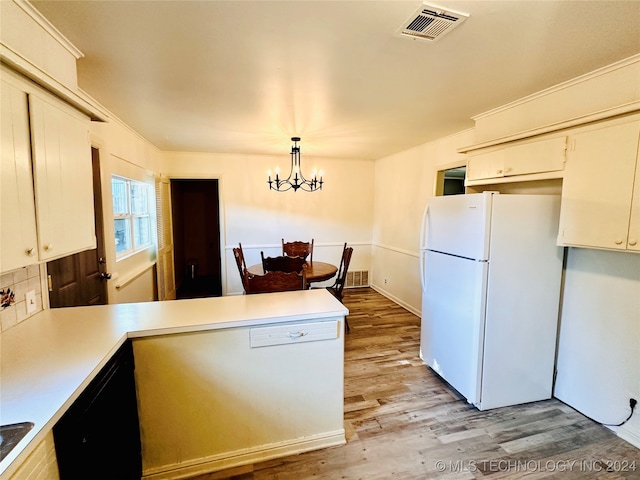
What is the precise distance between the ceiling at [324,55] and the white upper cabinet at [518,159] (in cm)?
41

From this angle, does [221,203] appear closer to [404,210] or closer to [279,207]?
[279,207]

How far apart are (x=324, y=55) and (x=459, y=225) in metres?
1.63

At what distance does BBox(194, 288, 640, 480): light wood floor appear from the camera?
179 centimetres

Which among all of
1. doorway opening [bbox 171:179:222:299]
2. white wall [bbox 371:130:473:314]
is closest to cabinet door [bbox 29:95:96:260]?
white wall [bbox 371:130:473:314]

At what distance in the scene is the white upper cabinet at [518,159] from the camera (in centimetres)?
217

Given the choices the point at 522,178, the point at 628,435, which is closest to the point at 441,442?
the point at 628,435

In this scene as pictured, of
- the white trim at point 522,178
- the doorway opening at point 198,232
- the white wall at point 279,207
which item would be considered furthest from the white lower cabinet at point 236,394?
the doorway opening at point 198,232

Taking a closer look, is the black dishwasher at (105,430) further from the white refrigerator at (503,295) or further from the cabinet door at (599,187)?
the cabinet door at (599,187)

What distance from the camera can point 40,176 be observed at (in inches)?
53.1

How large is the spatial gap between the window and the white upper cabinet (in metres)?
3.63

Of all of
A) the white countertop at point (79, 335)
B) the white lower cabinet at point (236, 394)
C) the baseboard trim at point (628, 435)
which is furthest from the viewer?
the baseboard trim at point (628, 435)

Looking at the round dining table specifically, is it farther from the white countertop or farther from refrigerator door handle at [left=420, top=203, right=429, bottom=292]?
the white countertop

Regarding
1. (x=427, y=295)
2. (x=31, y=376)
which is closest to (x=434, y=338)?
(x=427, y=295)

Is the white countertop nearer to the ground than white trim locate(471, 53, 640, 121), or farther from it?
nearer to the ground
